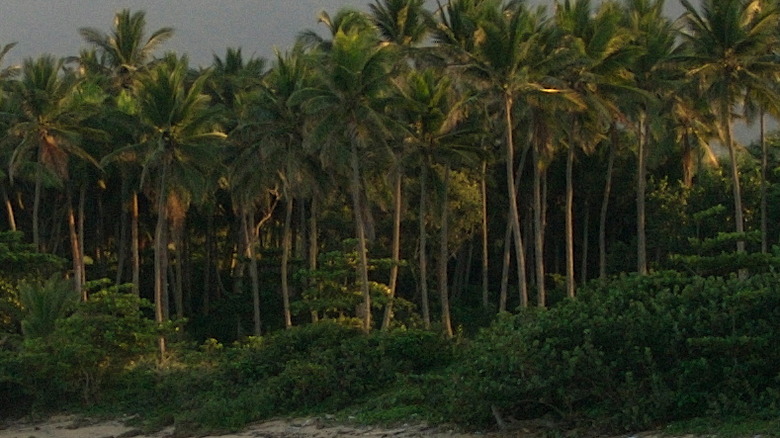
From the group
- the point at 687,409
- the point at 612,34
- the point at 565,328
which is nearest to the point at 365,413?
the point at 565,328

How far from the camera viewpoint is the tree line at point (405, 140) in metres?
30.1

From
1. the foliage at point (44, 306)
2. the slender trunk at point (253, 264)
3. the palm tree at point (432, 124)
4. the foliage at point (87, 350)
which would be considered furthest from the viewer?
the slender trunk at point (253, 264)

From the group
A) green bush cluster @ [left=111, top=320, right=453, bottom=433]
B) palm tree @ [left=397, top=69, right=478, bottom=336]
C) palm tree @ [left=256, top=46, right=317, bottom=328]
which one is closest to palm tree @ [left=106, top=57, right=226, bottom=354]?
palm tree @ [left=256, top=46, right=317, bottom=328]

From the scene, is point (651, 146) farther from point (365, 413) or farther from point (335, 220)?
point (365, 413)

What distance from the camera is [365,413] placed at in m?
21.2

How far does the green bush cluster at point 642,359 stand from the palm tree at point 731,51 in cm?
1553

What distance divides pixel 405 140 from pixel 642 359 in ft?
55.4

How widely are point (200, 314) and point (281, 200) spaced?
5.90 meters

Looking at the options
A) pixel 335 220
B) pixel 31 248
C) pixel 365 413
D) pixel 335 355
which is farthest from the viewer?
pixel 335 220

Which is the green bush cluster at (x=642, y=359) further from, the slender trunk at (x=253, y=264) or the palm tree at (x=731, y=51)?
the slender trunk at (x=253, y=264)

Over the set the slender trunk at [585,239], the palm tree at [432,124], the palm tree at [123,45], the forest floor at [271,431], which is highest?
the palm tree at [123,45]

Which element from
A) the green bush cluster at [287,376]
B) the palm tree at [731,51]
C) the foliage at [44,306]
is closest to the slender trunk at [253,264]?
the green bush cluster at [287,376]

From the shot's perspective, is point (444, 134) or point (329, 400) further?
point (444, 134)

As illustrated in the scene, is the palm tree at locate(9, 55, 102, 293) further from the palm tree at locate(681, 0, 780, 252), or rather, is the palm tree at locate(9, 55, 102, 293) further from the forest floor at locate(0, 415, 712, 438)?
the palm tree at locate(681, 0, 780, 252)
